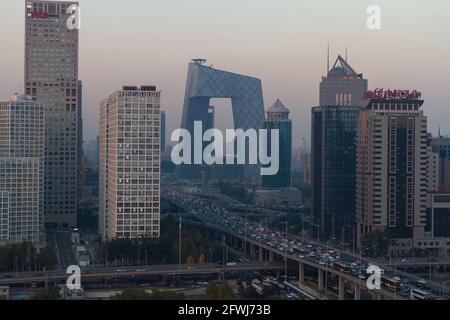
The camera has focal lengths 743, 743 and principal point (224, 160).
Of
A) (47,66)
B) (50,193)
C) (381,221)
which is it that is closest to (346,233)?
(381,221)

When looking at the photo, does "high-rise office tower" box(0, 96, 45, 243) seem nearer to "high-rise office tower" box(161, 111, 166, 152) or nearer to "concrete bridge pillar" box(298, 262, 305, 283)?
"high-rise office tower" box(161, 111, 166, 152)

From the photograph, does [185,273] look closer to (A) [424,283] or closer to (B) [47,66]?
(A) [424,283]

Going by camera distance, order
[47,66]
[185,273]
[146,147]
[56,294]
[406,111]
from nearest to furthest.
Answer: [56,294], [185,273], [146,147], [406,111], [47,66]

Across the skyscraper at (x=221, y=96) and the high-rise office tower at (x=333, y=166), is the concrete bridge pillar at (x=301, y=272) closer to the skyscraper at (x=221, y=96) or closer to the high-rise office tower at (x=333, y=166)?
the skyscraper at (x=221, y=96)

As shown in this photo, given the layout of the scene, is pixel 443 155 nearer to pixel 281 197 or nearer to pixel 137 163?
pixel 281 197

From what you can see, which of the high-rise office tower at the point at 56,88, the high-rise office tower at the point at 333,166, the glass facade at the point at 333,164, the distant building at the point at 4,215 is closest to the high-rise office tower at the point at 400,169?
the high-rise office tower at the point at 333,166

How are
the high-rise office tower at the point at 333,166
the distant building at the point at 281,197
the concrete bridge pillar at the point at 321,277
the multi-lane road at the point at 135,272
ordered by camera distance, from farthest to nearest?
the distant building at the point at 281,197 < the high-rise office tower at the point at 333,166 < the multi-lane road at the point at 135,272 < the concrete bridge pillar at the point at 321,277

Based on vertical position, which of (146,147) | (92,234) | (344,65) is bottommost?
(92,234)
